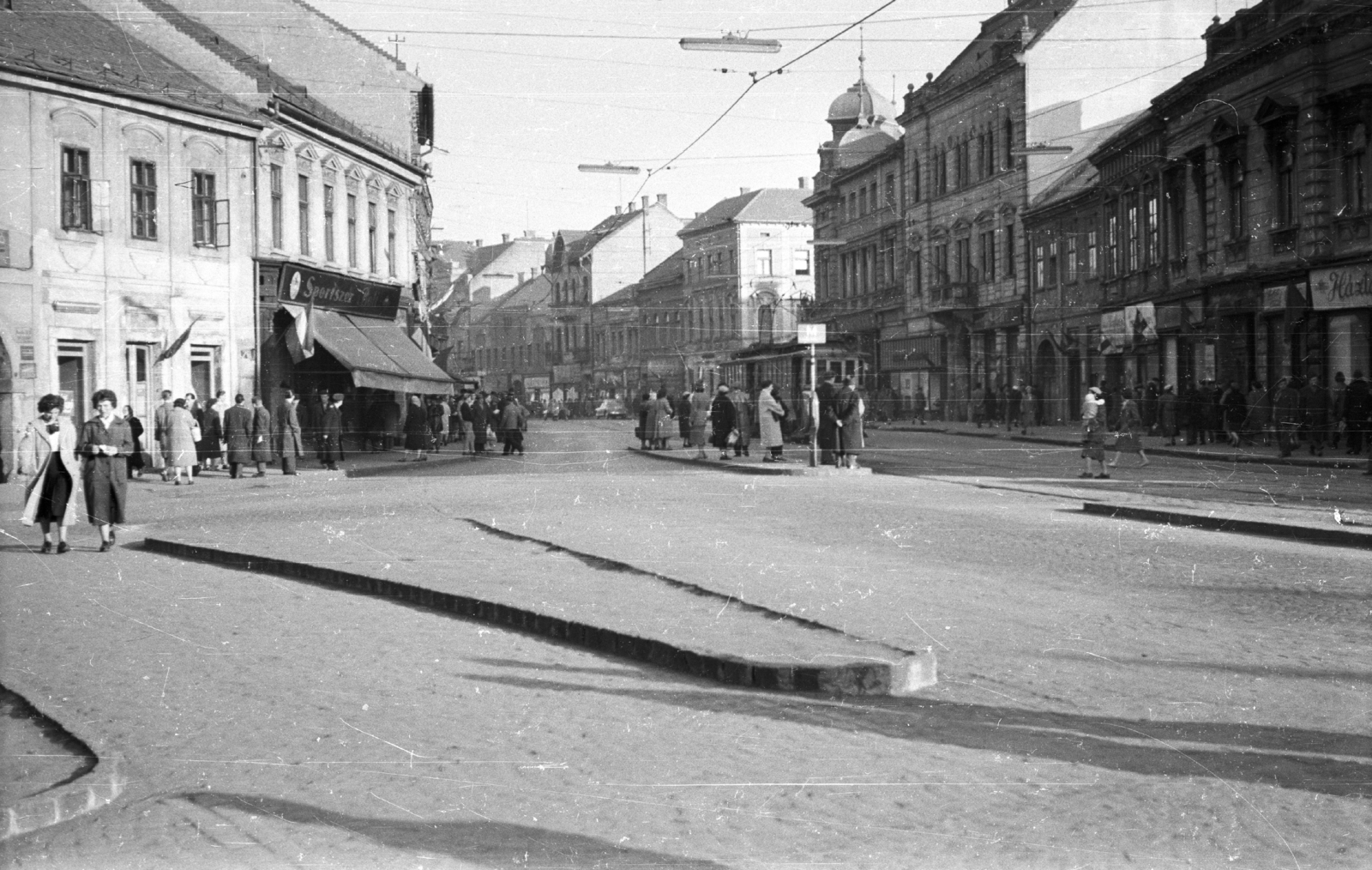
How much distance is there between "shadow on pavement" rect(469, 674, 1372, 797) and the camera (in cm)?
570

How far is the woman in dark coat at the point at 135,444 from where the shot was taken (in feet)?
79.5

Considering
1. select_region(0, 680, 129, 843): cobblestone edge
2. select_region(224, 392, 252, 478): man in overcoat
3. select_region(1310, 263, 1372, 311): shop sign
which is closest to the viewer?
select_region(0, 680, 129, 843): cobblestone edge

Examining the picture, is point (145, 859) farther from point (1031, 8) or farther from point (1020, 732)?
point (1031, 8)

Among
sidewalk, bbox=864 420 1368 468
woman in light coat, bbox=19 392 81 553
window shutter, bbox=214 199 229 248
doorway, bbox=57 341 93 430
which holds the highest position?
A: window shutter, bbox=214 199 229 248

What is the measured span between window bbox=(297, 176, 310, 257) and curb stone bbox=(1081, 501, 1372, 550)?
78.8 ft

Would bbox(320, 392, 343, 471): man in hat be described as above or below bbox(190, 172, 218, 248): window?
below

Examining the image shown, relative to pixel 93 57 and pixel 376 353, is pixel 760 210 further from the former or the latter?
pixel 93 57

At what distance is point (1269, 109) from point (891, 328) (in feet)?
118

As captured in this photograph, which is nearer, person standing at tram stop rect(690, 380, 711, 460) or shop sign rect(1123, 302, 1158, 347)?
person standing at tram stop rect(690, 380, 711, 460)

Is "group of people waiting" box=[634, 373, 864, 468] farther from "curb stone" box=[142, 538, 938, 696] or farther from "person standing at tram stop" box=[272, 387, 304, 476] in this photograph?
"curb stone" box=[142, 538, 938, 696]

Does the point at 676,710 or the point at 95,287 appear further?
the point at 95,287

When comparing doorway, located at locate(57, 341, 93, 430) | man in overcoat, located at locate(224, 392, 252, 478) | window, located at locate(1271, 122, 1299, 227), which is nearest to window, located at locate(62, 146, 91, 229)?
doorway, located at locate(57, 341, 93, 430)

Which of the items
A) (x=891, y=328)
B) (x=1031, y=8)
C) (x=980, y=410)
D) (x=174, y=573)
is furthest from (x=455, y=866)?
(x=891, y=328)

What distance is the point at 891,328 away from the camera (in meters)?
67.6
